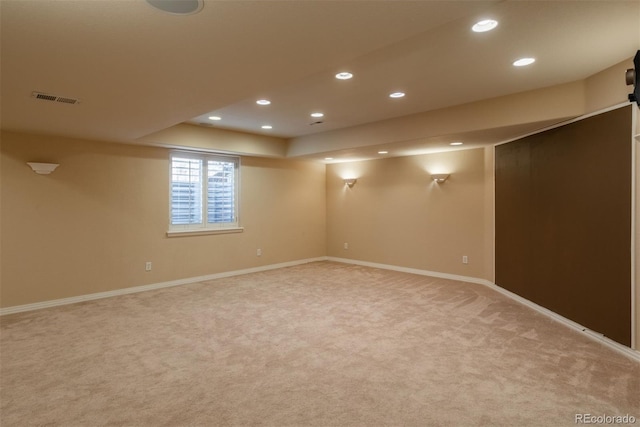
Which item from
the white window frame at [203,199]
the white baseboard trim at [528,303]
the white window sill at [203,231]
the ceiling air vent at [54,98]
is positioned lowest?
the white baseboard trim at [528,303]

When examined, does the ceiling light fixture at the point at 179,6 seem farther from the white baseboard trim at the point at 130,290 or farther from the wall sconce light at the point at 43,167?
the white baseboard trim at the point at 130,290

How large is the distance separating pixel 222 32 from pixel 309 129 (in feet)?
13.5

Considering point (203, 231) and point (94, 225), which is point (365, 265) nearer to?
point (203, 231)

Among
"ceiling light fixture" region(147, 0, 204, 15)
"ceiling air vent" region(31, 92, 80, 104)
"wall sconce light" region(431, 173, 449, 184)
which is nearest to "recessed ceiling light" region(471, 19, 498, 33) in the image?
"ceiling light fixture" region(147, 0, 204, 15)

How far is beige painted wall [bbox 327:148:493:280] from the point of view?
231 inches

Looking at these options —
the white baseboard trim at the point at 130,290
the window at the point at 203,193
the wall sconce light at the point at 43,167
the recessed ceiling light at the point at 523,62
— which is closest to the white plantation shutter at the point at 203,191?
the window at the point at 203,193

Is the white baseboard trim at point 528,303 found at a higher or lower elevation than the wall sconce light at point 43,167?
lower

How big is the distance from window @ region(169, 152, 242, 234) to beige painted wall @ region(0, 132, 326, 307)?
165 millimetres

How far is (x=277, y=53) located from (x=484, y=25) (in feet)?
4.79

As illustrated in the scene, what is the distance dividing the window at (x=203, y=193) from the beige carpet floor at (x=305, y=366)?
166 cm

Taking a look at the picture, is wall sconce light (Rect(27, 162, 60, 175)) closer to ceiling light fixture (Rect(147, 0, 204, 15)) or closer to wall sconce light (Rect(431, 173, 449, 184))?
ceiling light fixture (Rect(147, 0, 204, 15))

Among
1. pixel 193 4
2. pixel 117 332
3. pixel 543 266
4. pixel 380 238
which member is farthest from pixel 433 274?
pixel 193 4

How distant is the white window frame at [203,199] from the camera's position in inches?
229

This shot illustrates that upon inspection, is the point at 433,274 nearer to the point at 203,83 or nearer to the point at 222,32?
the point at 203,83
